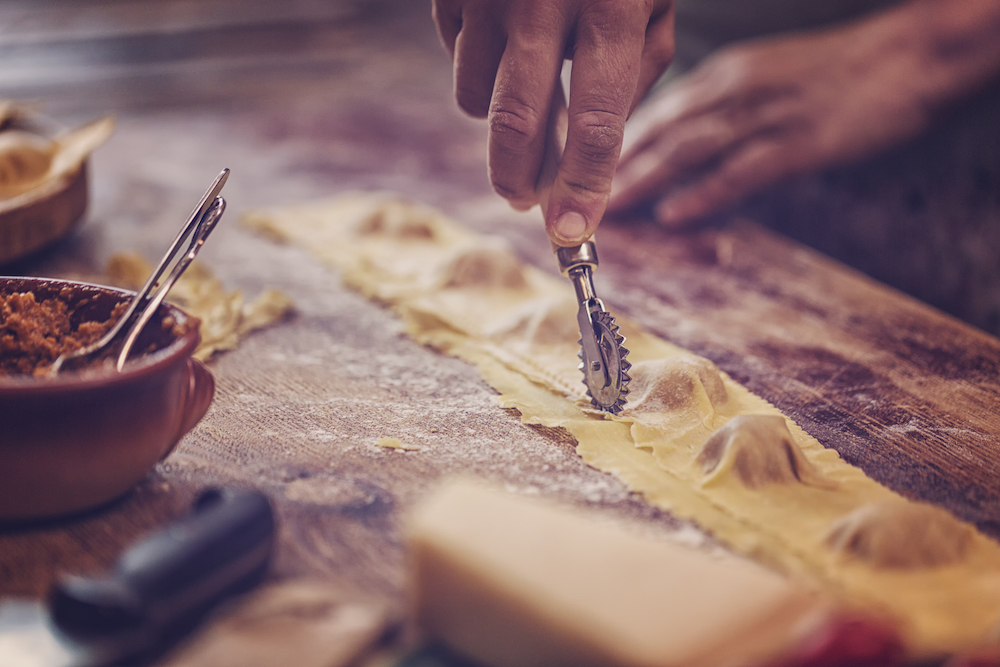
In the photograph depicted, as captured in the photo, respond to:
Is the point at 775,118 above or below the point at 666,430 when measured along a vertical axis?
above

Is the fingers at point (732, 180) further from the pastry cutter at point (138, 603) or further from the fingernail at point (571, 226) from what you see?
the pastry cutter at point (138, 603)

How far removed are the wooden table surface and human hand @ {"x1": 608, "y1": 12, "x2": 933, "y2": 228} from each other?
14 cm

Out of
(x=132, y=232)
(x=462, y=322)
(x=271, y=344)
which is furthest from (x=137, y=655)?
(x=132, y=232)

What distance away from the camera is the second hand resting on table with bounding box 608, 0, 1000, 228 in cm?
200

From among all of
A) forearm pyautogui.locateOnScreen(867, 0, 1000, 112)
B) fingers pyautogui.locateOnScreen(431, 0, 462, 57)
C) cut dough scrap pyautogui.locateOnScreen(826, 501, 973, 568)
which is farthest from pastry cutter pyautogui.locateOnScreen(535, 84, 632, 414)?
forearm pyautogui.locateOnScreen(867, 0, 1000, 112)

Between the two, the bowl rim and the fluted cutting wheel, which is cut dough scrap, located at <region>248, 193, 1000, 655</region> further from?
the bowl rim

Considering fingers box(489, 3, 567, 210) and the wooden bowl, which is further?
the wooden bowl

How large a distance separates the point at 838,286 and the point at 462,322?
887mm

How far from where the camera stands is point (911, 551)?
888 millimetres

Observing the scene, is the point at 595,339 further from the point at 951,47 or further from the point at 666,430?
the point at 951,47

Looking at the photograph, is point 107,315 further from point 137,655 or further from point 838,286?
point 838,286

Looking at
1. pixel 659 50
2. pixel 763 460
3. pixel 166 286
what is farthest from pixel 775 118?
pixel 166 286

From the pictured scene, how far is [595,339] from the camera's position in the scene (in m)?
1.18

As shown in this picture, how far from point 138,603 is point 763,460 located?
29.8 inches
